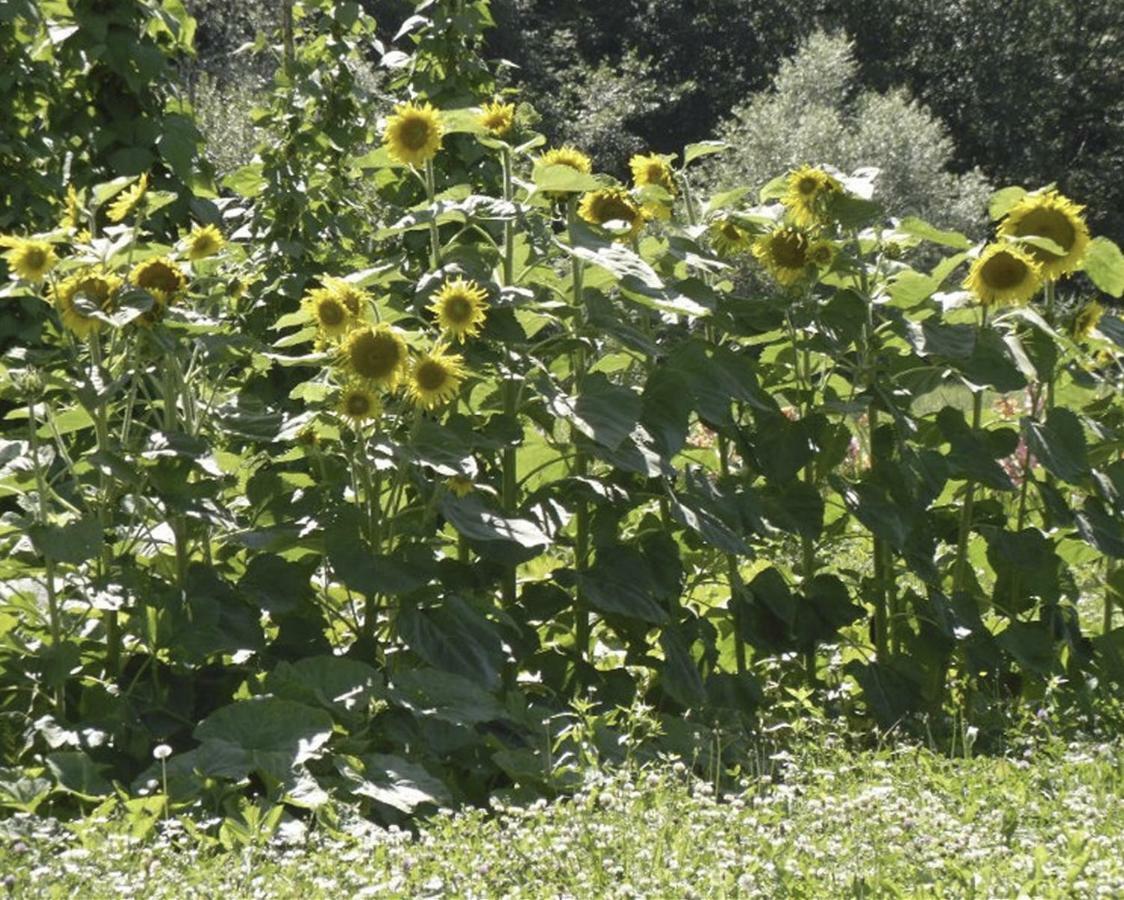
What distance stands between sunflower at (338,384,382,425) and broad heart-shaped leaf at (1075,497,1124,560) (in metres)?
1.65

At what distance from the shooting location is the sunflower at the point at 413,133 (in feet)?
12.1

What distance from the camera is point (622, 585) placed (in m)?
3.79

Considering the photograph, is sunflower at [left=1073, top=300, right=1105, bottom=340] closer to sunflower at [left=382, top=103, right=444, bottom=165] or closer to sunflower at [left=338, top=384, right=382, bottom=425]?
sunflower at [left=382, top=103, right=444, bottom=165]

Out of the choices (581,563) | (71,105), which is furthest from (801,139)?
(581,563)

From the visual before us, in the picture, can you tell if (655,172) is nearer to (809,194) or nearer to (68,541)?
(809,194)

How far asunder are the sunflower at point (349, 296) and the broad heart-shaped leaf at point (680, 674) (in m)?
0.95

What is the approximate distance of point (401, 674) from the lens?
11.2 ft

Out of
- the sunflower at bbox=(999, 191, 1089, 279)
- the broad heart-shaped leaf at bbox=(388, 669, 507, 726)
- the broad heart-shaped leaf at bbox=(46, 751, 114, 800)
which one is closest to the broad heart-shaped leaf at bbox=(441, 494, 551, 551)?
the broad heart-shaped leaf at bbox=(388, 669, 507, 726)

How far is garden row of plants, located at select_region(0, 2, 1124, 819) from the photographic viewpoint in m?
3.42

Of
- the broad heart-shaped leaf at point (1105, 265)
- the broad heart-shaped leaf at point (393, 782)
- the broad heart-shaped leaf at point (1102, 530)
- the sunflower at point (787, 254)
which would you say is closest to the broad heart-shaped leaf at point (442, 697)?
the broad heart-shaped leaf at point (393, 782)

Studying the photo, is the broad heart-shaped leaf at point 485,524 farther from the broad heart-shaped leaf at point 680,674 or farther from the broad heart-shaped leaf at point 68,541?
the broad heart-shaped leaf at point 68,541

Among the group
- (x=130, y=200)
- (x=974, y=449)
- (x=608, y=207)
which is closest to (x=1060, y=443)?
(x=974, y=449)

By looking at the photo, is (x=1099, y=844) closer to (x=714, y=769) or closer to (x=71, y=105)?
(x=714, y=769)

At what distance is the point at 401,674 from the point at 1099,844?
1.30 meters
